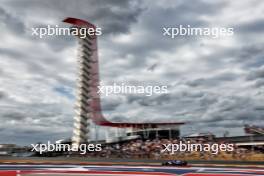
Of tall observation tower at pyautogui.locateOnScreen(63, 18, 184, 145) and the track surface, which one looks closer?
the track surface

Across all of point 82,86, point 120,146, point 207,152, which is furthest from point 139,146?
point 82,86

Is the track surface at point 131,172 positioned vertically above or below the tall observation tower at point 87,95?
below

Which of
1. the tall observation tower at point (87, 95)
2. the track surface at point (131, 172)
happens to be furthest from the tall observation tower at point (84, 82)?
the track surface at point (131, 172)

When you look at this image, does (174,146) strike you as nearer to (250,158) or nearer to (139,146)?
(139,146)

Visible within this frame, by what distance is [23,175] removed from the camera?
3066cm

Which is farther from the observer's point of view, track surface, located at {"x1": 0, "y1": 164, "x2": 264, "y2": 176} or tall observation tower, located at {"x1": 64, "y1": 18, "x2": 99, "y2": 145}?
tall observation tower, located at {"x1": 64, "y1": 18, "x2": 99, "y2": 145}

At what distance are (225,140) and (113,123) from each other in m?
31.5

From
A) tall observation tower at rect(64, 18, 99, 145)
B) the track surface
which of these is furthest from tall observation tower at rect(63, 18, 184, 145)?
the track surface

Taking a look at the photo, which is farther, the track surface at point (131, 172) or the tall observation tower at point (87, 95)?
the tall observation tower at point (87, 95)

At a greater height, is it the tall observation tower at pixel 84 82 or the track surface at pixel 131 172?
the tall observation tower at pixel 84 82

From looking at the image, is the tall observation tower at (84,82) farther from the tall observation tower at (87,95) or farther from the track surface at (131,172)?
the track surface at (131,172)

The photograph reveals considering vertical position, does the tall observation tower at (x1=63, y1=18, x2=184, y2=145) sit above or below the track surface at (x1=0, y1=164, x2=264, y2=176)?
above

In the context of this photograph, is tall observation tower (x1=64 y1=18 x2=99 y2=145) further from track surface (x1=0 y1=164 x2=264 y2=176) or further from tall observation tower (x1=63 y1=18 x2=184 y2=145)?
track surface (x1=0 y1=164 x2=264 y2=176)

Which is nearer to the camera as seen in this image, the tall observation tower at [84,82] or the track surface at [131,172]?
the track surface at [131,172]
